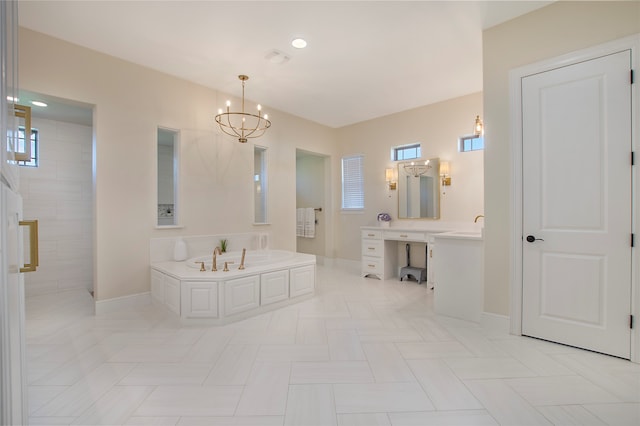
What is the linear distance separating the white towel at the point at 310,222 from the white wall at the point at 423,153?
57cm

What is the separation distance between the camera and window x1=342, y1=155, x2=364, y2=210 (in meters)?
6.16

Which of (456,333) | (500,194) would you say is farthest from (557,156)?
Answer: (456,333)

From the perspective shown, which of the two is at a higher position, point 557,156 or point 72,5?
point 72,5

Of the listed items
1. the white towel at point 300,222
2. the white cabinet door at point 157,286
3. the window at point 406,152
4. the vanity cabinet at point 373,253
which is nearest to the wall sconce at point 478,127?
the window at point 406,152

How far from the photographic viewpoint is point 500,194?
288 centimetres

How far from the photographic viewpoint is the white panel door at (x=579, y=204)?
2322 millimetres

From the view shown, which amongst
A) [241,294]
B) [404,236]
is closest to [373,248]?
[404,236]

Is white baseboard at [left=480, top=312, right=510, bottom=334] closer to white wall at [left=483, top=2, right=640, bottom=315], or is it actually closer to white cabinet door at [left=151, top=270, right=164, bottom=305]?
white wall at [left=483, top=2, right=640, bottom=315]

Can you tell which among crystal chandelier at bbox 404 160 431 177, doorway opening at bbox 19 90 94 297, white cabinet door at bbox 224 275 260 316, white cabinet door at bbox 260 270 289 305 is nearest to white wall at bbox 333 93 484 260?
crystal chandelier at bbox 404 160 431 177

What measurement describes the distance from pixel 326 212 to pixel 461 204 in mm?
2819

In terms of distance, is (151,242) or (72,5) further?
(151,242)

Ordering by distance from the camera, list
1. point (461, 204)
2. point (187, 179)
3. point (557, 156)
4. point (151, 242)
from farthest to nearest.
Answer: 1. point (461, 204)
2. point (187, 179)
3. point (151, 242)
4. point (557, 156)

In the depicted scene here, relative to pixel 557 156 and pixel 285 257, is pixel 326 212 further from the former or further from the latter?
pixel 557 156

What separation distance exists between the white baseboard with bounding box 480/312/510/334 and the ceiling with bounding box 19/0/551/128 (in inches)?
113
